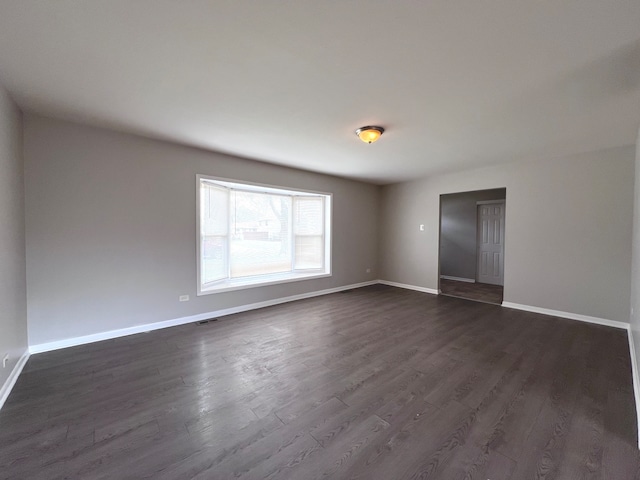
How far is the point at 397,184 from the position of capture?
252 inches

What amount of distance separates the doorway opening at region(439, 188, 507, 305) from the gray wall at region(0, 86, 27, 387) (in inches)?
256

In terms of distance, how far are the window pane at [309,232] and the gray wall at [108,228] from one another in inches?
60.0

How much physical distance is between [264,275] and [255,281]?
367mm

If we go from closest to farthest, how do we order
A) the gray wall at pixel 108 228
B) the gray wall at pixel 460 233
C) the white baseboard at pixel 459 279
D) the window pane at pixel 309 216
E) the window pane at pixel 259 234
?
1. the gray wall at pixel 108 228
2. the window pane at pixel 259 234
3. the window pane at pixel 309 216
4. the gray wall at pixel 460 233
5. the white baseboard at pixel 459 279

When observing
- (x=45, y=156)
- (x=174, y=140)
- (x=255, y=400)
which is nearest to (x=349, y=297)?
(x=255, y=400)

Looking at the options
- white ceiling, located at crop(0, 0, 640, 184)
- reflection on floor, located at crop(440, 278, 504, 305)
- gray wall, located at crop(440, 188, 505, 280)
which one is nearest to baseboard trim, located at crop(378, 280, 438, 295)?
reflection on floor, located at crop(440, 278, 504, 305)

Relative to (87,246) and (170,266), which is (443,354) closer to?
(170,266)

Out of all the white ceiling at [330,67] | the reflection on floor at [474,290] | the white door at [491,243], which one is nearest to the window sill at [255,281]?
the white ceiling at [330,67]

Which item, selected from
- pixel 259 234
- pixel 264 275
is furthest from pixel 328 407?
pixel 259 234

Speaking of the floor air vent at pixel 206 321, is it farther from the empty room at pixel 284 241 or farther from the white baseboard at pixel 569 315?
the white baseboard at pixel 569 315

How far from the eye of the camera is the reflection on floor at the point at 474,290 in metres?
5.34

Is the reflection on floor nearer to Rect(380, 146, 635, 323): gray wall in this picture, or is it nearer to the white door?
the white door

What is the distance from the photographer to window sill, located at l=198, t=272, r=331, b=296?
13.7ft

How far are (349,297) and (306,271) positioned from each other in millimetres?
1038
